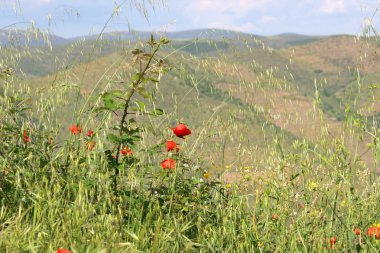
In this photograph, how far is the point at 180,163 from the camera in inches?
137

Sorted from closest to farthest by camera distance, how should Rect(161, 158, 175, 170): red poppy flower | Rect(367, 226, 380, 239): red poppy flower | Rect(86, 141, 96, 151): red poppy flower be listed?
Rect(367, 226, 380, 239): red poppy flower → Rect(161, 158, 175, 170): red poppy flower → Rect(86, 141, 96, 151): red poppy flower

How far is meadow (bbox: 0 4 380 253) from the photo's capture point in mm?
2920

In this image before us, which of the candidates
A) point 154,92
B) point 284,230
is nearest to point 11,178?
point 154,92

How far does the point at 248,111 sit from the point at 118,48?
1.13 metres

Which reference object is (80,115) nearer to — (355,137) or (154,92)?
(154,92)

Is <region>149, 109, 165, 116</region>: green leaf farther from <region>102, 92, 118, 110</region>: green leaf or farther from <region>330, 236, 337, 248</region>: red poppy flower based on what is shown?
<region>330, 236, 337, 248</region>: red poppy flower

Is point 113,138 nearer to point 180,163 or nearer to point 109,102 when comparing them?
point 109,102

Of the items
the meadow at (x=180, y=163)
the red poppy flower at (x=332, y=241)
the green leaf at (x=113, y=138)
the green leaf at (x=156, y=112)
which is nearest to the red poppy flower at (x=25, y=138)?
the meadow at (x=180, y=163)

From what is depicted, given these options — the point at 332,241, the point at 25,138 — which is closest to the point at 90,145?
the point at 25,138

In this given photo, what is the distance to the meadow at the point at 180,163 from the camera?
2.92 metres

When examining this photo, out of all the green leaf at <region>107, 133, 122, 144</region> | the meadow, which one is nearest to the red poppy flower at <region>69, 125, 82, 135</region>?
the meadow

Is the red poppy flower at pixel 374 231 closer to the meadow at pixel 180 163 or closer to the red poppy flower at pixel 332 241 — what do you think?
the meadow at pixel 180 163

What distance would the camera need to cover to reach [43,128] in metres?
3.78

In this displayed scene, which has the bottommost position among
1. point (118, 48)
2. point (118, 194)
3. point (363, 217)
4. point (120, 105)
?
point (363, 217)
